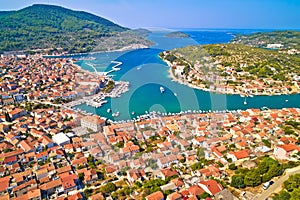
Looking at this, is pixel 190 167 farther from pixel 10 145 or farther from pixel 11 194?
pixel 10 145

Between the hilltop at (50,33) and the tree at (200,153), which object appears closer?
the tree at (200,153)

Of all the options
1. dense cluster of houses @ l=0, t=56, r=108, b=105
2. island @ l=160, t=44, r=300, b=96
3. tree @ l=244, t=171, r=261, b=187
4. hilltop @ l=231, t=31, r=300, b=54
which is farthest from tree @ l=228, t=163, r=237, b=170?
hilltop @ l=231, t=31, r=300, b=54

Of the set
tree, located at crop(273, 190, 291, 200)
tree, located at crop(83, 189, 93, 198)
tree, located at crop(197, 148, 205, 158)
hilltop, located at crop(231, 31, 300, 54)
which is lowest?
tree, located at crop(83, 189, 93, 198)

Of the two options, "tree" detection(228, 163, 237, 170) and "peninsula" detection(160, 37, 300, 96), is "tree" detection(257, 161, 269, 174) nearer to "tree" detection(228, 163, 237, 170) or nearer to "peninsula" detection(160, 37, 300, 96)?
"tree" detection(228, 163, 237, 170)

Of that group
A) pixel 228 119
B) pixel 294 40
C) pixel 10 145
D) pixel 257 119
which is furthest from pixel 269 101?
pixel 294 40

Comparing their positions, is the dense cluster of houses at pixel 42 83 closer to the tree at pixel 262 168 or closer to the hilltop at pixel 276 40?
the tree at pixel 262 168

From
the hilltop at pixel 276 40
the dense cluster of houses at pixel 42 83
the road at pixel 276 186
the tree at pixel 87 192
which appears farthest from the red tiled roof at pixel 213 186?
the hilltop at pixel 276 40
